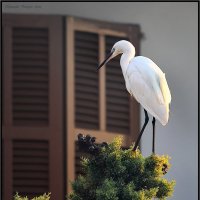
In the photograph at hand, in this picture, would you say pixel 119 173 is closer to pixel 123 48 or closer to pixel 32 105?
pixel 123 48

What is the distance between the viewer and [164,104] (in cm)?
549

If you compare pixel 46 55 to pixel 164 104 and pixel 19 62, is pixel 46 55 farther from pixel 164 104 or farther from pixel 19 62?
pixel 164 104

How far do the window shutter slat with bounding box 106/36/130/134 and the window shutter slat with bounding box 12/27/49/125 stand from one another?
358mm

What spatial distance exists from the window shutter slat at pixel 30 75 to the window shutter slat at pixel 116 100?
1.17 feet

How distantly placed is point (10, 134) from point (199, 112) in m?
0.99

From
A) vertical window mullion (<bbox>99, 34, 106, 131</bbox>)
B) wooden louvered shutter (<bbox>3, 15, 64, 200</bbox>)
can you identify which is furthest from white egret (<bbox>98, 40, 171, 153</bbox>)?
vertical window mullion (<bbox>99, 34, 106, 131</bbox>)

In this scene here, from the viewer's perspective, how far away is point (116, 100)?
23.5ft

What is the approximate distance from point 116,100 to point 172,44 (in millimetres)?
393

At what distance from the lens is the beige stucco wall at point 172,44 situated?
698cm

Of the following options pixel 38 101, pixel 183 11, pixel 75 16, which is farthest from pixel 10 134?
pixel 183 11

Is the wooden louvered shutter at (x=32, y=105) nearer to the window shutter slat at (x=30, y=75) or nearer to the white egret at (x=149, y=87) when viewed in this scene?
the window shutter slat at (x=30, y=75)

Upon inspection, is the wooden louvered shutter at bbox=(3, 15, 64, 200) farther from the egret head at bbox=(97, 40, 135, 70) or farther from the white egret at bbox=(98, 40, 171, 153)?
the white egret at bbox=(98, 40, 171, 153)

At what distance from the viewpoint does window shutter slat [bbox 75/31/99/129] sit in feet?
22.9

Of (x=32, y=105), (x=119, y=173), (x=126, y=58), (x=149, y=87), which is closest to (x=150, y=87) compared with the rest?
(x=149, y=87)
